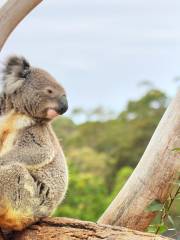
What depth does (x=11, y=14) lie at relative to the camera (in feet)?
20.0

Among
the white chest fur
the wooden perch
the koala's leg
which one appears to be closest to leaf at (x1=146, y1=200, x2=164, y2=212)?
the wooden perch

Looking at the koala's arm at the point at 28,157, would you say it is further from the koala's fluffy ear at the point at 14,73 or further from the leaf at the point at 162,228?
the leaf at the point at 162,228

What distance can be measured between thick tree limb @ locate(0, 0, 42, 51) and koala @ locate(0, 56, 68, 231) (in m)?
1.08

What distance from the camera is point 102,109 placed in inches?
2918

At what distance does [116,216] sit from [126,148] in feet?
150

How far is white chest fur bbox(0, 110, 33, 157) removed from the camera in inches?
275

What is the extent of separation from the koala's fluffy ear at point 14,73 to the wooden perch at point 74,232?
1.37 meters

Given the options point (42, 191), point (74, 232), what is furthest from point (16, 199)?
point (74, 232)

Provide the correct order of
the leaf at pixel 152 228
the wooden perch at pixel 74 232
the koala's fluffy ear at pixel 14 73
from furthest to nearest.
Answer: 1. the koala's fluffy ear at pixel 14 73
2. the leaf at pixel 152 228
3. the wooden perch at pixel 74 232

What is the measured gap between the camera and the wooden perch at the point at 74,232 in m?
6.06

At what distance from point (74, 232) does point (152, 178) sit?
3.58ft

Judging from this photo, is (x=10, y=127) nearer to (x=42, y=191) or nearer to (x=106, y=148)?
(x=42, y=191)

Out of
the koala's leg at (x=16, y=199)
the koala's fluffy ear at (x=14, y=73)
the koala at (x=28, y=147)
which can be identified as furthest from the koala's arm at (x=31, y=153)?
the koala's fluffy ear at (x=14, y=73)

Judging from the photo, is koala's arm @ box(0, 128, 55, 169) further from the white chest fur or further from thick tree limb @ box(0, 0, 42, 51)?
thick tree limb @ box(0, 0, 42, 51)
